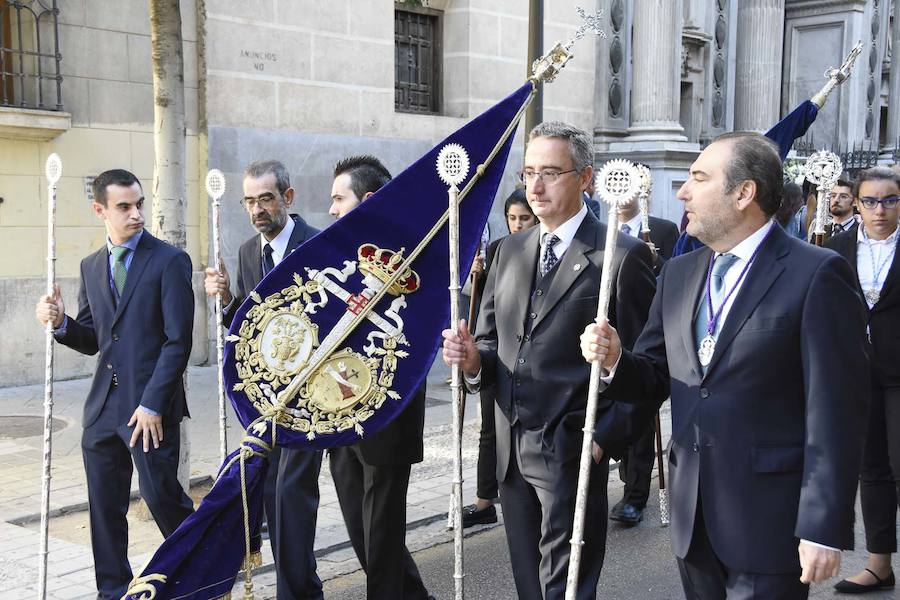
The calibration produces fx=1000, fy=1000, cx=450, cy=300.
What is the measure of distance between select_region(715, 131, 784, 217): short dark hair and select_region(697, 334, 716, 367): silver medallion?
441 mm

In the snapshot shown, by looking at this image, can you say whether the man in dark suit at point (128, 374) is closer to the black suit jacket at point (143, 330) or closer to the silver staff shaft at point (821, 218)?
the black suit jacket at point (143, 330)

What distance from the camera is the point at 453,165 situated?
3.75m

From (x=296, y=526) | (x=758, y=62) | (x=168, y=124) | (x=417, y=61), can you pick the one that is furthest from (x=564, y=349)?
(x=758, y=62)

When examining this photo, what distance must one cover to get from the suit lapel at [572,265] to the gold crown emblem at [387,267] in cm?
Answer: 57

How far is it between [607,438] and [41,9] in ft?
28.8

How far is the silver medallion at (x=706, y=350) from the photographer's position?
3.14 m

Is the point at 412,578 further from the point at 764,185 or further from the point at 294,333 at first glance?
the point at 764,185

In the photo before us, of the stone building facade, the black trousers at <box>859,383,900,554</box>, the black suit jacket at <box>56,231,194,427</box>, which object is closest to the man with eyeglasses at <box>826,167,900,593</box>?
the black trousers at <box>859,383,900,554</box>

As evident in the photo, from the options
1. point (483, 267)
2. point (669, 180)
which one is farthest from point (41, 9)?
point (669, 180)

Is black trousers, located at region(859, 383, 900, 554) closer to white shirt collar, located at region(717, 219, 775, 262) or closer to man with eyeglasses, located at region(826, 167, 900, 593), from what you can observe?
man with eyeglasses, located at region(826, 167, 900, 593)

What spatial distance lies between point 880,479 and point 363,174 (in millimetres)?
3191

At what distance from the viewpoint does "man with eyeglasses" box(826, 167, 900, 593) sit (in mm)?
5281

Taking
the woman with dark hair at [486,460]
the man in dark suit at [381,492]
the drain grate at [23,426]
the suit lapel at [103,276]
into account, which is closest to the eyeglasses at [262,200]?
the suit lapel at [103,276]

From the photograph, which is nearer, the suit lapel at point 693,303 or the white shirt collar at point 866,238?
the suit lapel at point 693,303
